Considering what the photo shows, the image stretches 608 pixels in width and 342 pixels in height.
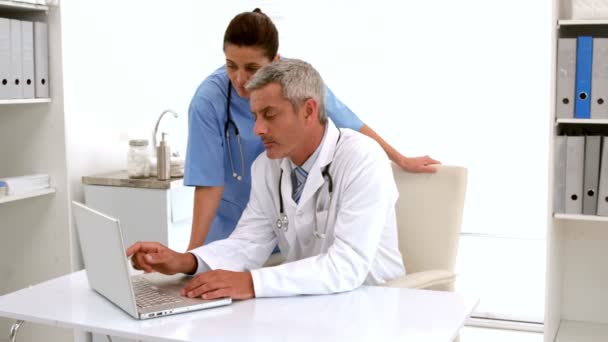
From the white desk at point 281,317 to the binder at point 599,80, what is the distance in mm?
1417

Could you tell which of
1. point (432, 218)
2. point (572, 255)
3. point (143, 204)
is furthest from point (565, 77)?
point (143, 204)

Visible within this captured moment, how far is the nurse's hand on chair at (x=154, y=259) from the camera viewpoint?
6.65 ft

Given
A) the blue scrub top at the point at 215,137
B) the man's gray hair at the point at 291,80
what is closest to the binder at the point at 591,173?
the blue scrub top at the point at 215,137

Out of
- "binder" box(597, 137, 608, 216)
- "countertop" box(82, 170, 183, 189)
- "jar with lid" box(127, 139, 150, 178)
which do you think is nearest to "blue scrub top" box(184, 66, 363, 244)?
"countertop" box(82, 170, 183, 189)

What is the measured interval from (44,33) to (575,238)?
7.48ft

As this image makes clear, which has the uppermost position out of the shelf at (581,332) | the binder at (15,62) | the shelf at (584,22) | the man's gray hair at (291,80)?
the shelf at (584,22)

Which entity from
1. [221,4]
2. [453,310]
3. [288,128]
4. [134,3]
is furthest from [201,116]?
[221,4]

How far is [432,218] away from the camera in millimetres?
2463

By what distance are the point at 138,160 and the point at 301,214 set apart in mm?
1507

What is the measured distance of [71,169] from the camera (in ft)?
11.3

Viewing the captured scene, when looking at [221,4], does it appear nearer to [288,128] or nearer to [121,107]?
[121,107]

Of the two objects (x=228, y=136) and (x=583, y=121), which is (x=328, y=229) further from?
(x=583, y=121)

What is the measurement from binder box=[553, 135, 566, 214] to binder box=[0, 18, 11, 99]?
202 cm

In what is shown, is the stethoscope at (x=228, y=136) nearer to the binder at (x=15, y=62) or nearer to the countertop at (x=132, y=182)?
the countertop at (x=132, y=182)
